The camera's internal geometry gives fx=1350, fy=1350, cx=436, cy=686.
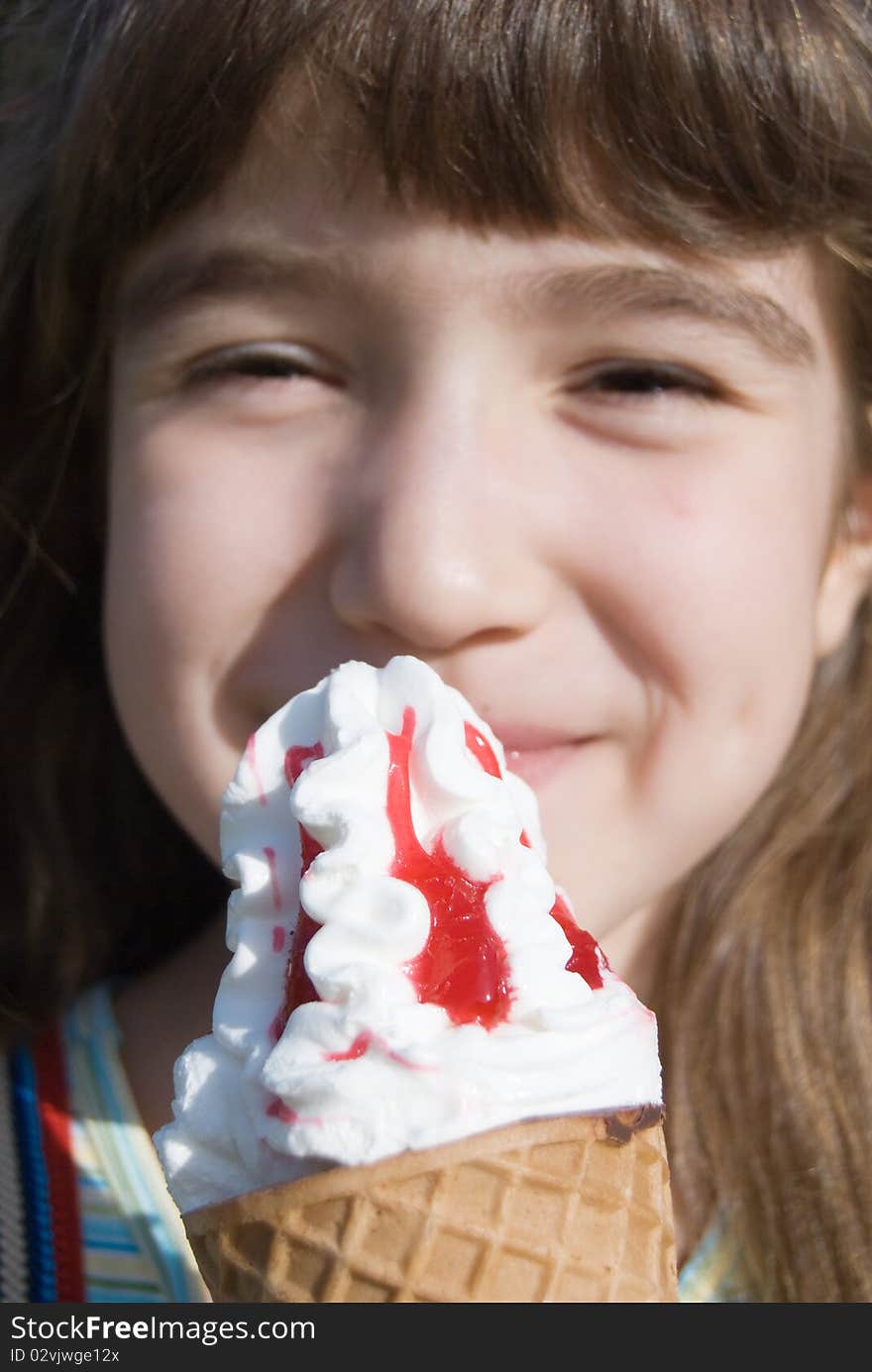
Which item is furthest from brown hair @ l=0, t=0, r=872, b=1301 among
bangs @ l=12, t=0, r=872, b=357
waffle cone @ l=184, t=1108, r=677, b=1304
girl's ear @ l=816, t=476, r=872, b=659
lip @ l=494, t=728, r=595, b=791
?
waffle cone @ l=184, t=1108, r=677, b=1304

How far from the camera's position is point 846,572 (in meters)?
2.45

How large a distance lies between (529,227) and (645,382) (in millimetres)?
296

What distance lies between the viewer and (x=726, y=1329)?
5.89 ft

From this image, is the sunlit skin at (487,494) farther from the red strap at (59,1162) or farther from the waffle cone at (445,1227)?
the waffle cone at (445,1227)

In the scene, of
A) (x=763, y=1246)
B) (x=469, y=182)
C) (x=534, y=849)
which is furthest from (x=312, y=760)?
(x=763, y=1246)

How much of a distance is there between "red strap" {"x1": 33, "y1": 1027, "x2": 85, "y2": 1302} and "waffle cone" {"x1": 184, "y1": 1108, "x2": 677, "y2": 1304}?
0.91m

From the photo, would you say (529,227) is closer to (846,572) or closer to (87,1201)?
(846,572)

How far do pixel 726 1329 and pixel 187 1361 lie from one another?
723mm

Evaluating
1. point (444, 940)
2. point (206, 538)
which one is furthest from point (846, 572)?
point (444, 940)

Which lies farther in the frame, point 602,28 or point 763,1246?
point 763,1246

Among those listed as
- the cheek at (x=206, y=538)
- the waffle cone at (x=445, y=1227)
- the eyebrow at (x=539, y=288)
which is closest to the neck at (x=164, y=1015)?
the cheek at (x=206, y=538)

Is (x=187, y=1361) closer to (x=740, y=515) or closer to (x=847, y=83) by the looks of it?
(x=740, y=515)

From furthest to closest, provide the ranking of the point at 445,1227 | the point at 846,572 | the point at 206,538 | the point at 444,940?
→ the point at 846,572 → the point at 206,538 → the point at 444,940 → the point at 445,1227

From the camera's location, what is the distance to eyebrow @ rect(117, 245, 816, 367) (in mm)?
1803
